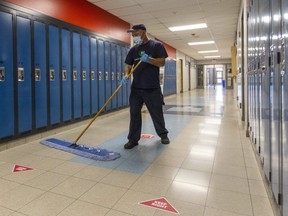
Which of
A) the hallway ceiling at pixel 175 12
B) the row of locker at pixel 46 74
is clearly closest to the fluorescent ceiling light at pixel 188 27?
the hallway ceiling at pixel 175 12

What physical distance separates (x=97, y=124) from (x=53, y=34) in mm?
2117

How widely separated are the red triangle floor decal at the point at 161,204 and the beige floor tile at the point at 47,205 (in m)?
0.66

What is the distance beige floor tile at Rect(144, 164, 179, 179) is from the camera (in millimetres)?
2443

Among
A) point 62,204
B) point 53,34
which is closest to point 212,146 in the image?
point 62,204

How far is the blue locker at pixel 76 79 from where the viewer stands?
4812 mm

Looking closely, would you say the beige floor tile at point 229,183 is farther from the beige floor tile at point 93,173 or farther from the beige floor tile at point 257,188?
the beige floor tile at point 93,173

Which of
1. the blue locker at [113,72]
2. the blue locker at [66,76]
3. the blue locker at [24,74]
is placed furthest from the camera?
the blue locker at [113,72]

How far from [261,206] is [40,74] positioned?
12.4 ft

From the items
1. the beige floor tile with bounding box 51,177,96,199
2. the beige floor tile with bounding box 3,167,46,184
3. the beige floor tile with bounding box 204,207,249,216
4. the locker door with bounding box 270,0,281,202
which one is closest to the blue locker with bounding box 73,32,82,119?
the beige floor tile with bounding box 3,167,46,184

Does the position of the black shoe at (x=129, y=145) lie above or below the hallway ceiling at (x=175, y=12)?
below

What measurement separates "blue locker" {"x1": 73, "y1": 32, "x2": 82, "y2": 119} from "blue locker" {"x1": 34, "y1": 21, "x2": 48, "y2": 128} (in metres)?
0.82

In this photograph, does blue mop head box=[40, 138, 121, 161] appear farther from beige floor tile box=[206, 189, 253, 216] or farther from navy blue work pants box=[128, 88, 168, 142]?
beige floor tile box=[206, 189, 253, 216]

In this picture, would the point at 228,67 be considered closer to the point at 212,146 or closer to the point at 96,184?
the point at 212,146

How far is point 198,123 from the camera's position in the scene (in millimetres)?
5191
